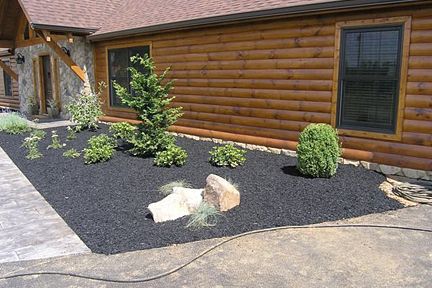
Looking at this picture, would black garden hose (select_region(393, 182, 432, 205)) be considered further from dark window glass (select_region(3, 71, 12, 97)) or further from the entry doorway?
dark window glass (select_region(3, 71, 12, 97))

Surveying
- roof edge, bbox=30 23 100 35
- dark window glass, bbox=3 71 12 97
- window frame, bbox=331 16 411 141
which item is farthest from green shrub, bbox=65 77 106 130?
dark window glass, bbox=3 71 12 97

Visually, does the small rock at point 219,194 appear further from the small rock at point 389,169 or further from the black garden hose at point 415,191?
the small rock at point 389,169

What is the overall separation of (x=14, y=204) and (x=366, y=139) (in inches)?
207

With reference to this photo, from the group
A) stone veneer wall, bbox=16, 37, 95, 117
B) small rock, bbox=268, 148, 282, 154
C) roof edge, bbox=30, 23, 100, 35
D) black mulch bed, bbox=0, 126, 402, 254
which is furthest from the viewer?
stone veneer wall, bbox=16, 37, 95, 117

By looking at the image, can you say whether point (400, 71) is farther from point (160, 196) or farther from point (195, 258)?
point (195, 258)

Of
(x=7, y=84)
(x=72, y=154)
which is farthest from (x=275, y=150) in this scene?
(x=7, y=84)

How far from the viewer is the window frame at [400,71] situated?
19.1 feet

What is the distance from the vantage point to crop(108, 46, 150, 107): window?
37.8 ft

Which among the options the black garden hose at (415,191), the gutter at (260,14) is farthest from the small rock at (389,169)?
the gutter at (260,14)

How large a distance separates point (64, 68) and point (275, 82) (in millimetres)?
9074

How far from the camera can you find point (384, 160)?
6215mm

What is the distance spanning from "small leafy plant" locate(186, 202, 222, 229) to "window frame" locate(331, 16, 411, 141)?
3125mm

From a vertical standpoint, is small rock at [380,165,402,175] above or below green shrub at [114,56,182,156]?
below

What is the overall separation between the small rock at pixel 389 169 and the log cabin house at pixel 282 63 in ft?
0.33
